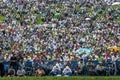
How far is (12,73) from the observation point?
3988 cm

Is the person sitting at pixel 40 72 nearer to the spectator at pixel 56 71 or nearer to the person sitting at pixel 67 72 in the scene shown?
the spectator at pixel 56 71

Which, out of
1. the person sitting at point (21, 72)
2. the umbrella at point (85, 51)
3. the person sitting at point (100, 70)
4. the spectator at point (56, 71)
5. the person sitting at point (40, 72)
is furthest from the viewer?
the umbrella at point (85, 51)

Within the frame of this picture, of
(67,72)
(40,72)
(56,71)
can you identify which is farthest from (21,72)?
(67,72)

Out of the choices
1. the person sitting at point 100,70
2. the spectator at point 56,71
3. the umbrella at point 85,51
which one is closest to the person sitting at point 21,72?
the spectator at point 56,71

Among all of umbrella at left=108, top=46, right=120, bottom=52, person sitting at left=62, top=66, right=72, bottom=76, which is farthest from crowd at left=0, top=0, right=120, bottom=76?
umbrella at left=108, top=46, right=120, bottom=52

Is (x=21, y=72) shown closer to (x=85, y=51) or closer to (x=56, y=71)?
(x=56, y=71)

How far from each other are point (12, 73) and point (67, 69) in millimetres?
3932

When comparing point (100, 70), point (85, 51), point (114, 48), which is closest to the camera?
point (100, 70)

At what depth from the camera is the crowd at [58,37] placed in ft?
135

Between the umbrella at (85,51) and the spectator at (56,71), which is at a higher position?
the spectator at (56,71)

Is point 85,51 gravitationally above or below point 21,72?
below

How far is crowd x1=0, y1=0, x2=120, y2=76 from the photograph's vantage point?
135 ft

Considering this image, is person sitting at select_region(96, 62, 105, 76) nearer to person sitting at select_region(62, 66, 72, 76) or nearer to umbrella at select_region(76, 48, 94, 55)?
person sitting at select_region(62, 66, 72, 76)

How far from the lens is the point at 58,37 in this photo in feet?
191
